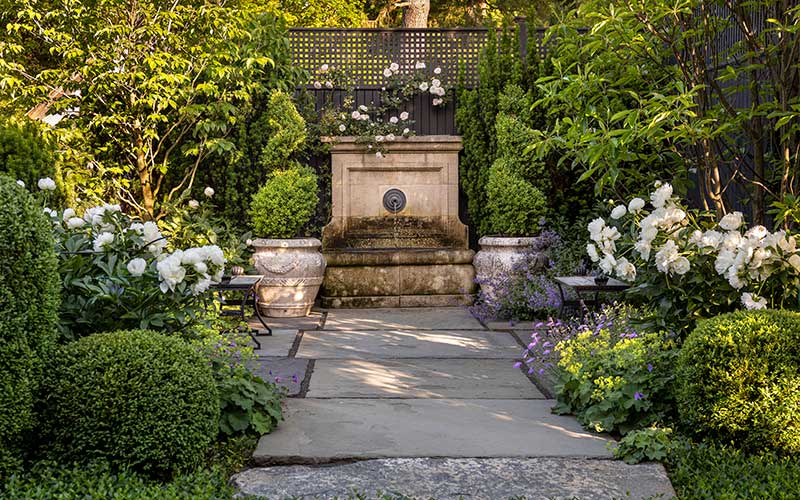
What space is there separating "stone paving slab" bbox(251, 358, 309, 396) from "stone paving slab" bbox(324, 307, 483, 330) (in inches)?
71.7

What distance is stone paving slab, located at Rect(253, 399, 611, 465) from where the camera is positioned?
153 inches

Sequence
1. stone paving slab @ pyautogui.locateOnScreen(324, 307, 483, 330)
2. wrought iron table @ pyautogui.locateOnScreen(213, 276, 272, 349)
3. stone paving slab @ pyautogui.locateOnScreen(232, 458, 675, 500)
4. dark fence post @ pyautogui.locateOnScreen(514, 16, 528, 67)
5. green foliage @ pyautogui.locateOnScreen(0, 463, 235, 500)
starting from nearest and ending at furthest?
green foliage @ pyautogui.locateOnScreen(0, 463, 235, 500) < stone paving slab @ pyautogui.locateOnScreen(232, 458, 675, 500) < wrought iron table @ pyautogui.locateOnScreen(213, 276, 272, 349) < stone paving slab @ pyautogui.locateOnScreen(324, 307, 483, 330) < dark fence post @ pyautogui.locateOnScreen(514, 16, 528, 67)

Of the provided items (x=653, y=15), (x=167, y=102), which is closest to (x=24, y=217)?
(x=653, y=15)

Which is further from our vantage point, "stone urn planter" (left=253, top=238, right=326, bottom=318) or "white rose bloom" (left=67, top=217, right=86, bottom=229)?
"stone urn planter" (left=253, top=238, right=326, bottom=318)

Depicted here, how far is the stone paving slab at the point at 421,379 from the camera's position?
5.24m

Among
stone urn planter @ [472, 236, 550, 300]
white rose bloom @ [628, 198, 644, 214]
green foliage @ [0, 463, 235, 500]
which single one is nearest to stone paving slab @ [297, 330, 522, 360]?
stone urn planter @ [472, 236, 550, 300]

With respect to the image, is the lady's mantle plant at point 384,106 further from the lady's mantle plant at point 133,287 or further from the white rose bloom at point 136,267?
the white rose bloom at point 136,267

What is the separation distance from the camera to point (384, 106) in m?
10.3

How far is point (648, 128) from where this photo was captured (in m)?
4.53

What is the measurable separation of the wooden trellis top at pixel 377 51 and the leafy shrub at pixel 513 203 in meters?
1.82

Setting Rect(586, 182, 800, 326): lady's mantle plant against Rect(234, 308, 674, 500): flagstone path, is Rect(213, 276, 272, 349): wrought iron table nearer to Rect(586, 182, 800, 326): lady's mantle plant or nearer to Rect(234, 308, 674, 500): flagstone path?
Rect(234, 308, 674, 500): flagstone path

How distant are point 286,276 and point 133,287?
4857 millimetres

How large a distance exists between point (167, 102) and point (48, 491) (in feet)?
20.3

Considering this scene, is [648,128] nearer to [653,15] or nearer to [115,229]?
[653,15]
